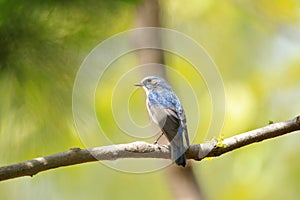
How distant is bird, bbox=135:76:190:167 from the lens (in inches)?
69.7

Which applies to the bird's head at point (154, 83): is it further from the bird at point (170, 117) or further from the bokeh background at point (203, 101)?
the bokeh background at point (203, 101)

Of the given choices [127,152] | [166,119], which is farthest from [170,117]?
[127,152]

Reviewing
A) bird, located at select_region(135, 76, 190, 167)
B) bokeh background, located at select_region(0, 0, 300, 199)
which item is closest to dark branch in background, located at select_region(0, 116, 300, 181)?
bird, located at select_region(135, 76, 190, 167)

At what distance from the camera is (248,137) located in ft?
5.72

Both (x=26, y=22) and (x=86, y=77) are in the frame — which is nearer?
(x=26, y=22)

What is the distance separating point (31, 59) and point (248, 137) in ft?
1.82

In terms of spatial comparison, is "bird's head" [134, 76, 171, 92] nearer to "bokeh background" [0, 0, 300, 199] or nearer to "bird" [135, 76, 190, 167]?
"bird" [135, 76, 190, 167]

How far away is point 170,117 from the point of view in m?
1.89

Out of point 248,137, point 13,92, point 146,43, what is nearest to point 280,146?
point 146,43

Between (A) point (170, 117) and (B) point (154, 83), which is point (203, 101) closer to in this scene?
(B) point (154, 83)

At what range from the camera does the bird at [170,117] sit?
177 cm

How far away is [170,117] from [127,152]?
26 cm

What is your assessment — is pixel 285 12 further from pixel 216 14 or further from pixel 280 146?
pixel 280 146

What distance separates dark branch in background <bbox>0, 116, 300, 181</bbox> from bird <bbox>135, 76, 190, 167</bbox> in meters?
0.03
